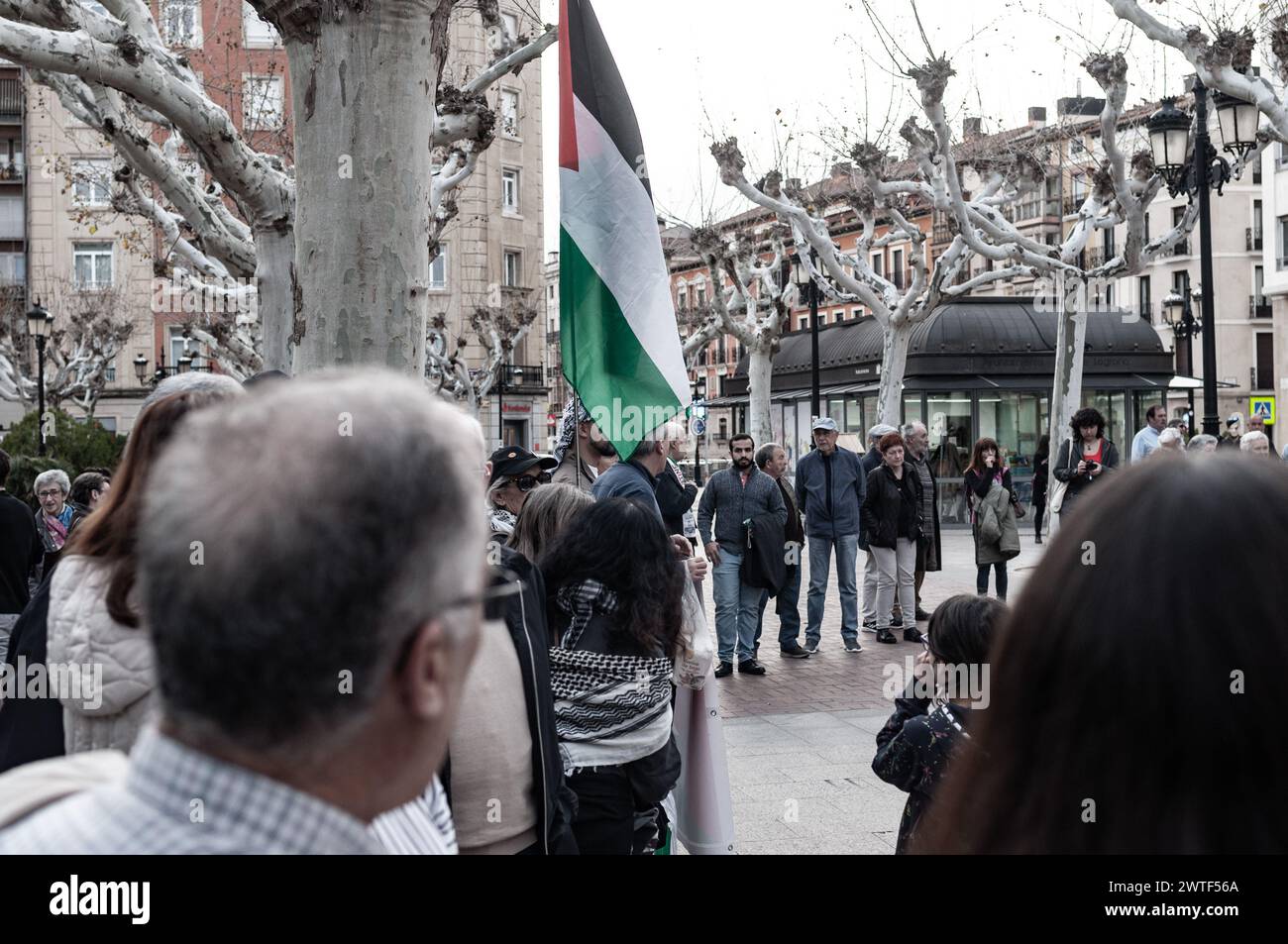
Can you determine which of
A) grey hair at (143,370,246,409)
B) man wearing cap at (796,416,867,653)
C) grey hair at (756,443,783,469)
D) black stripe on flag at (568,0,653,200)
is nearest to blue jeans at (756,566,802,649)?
man wearing cap at (796,416,867,653)

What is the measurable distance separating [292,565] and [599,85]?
5.06 meters

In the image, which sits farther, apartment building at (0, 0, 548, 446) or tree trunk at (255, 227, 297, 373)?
apartment building at (0, 0, 548, 446)

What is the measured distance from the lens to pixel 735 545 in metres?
10.5

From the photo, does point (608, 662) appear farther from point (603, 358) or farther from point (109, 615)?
point (603, 358)

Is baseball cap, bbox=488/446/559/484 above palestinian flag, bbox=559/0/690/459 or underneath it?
underneath

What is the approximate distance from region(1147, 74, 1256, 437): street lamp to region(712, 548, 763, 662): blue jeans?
6.57 metres

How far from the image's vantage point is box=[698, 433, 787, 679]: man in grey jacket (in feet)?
33.9

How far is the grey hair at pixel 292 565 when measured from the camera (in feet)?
3.67

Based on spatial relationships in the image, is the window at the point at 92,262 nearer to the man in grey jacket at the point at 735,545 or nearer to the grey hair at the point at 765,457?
the grey hair at the point at 765,457

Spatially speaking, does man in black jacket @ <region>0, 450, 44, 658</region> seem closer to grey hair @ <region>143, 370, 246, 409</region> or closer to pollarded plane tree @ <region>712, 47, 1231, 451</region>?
grey hair @ <region>143, 370, 246, 409</region>

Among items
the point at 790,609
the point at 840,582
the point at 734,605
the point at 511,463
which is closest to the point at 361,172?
the point at 511,463

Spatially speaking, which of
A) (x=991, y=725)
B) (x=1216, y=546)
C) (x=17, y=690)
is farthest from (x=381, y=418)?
(x=17, y=690)

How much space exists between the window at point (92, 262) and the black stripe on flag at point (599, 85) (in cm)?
4861

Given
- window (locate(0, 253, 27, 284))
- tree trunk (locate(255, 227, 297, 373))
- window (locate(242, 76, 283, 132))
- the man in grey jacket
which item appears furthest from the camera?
window (locate(0, 253, 27, 284))
